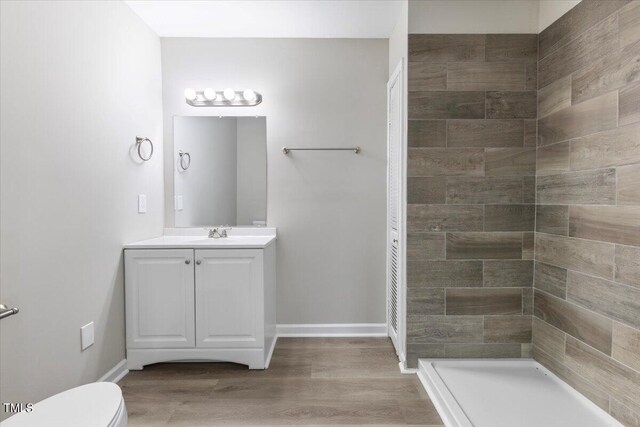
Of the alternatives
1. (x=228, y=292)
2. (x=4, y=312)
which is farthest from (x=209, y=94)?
(x=4, y=312)

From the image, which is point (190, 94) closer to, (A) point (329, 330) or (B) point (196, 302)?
(B) point (196, 302)

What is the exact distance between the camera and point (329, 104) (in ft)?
9.77

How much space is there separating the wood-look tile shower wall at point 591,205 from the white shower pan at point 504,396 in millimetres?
79

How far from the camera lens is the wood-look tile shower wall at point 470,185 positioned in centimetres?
232

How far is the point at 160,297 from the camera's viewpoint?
7.84ft

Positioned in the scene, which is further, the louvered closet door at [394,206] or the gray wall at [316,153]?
the gray wall at [316,153]

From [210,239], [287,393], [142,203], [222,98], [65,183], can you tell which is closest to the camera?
[65,183]

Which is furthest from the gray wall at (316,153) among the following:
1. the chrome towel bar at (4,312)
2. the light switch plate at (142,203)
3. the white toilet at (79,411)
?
the white toilet at (79,411)

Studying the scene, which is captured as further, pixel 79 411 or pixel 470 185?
pixel 470 185

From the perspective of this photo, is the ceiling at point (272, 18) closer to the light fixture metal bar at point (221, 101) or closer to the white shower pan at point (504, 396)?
the light fixture metal bar at point (221, 101)

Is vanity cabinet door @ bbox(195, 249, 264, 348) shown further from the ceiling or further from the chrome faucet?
the ceiling

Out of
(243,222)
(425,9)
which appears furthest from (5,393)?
(425,9)

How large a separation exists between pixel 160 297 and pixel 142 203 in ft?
2.32

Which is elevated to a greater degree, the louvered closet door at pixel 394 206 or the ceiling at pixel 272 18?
the ceiling at pixel 272 18
